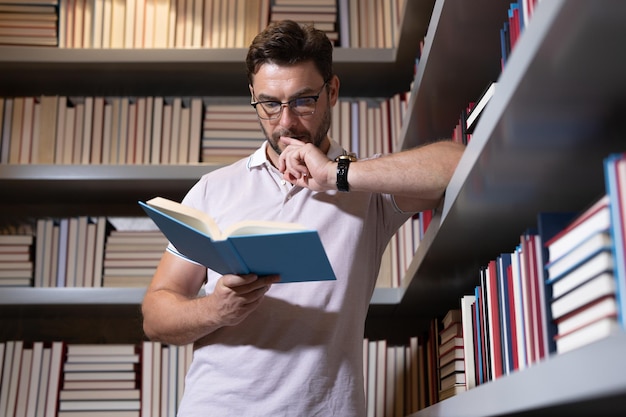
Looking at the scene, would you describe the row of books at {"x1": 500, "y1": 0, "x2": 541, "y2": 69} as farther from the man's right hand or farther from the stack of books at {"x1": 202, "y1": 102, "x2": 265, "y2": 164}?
the stack of books at {"x1": 202, "y1": 102, "x2": 265, "y2": 164}

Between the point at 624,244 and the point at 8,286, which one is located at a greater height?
the point at 8,286

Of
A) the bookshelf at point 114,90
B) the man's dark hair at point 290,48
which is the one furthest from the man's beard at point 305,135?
the bookshelf at point 114,90

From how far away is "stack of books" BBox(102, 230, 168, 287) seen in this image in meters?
2.42

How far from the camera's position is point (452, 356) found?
166cm

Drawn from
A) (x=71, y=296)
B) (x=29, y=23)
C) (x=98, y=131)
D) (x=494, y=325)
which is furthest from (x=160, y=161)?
(x=494, y=325)

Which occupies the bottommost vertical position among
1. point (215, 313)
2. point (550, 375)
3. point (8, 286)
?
point (550, 375)

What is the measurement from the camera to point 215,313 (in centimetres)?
141

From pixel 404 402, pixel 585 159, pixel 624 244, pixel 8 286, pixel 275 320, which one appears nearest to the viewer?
pixel 624 244

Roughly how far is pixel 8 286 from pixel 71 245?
8.8 inches

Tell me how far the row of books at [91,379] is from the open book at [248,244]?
109 centimetres

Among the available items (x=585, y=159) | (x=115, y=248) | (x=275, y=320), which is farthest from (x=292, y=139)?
(x=115, y=248)

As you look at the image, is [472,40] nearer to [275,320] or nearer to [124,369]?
[275,320]

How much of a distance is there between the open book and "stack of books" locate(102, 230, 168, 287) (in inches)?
44.3

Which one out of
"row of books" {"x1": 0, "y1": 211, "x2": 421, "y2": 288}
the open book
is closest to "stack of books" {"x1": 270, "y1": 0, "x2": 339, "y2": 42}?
"row of books" {"x1": 0, "y1": 211, "x2": 421, "y2": 288}
